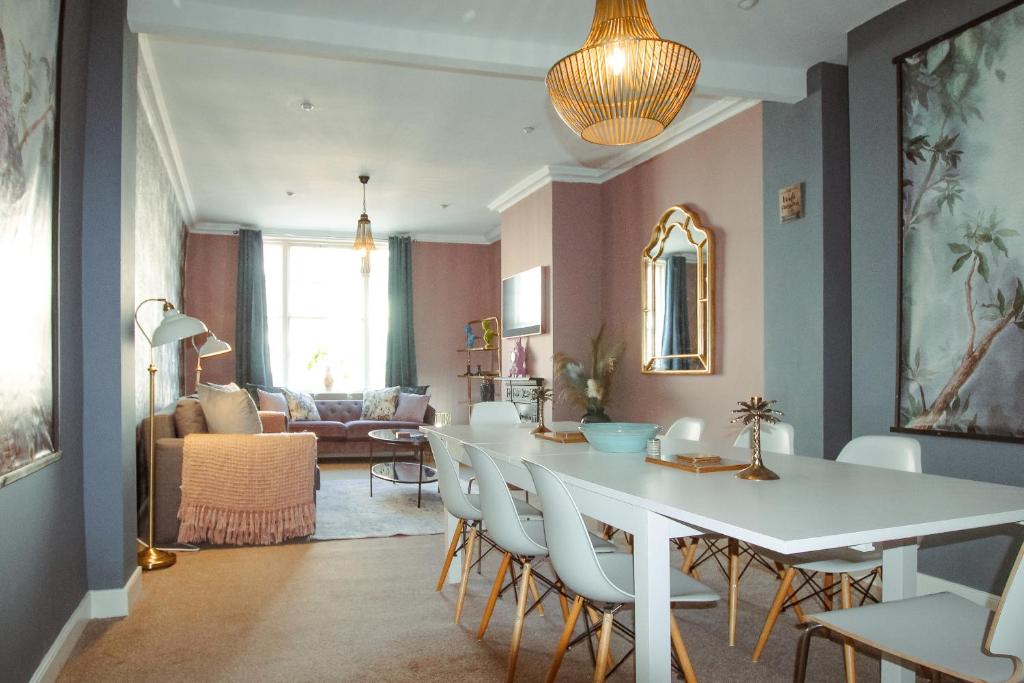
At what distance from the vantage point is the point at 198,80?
4.54 meters

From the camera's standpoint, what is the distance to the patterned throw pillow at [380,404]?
28.6 ft

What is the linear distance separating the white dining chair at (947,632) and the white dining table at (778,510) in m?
0.20

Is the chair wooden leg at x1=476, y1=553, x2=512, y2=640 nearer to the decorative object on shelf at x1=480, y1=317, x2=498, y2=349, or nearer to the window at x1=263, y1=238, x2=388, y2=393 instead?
the decorative object on shelf at x1=480, y1=317, x2=498, y2=349

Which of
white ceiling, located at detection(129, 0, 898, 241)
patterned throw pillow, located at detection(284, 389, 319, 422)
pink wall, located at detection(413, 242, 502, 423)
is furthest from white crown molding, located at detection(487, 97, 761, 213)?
patterned throw pillow, located at detection(284, 389, 319, 422)

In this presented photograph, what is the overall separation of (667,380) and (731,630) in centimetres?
303

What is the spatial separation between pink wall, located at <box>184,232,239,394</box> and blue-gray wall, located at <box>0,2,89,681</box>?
20.2ft

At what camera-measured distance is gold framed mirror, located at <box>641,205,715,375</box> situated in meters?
5.19

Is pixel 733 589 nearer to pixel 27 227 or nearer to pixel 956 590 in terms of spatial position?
pixel 956 590

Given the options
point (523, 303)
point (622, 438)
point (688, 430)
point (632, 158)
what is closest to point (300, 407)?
point (523, 303)

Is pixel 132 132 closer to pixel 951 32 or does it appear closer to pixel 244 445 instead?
pixel 244 445

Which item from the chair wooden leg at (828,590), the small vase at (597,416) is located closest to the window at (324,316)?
the small vase at (597,416)

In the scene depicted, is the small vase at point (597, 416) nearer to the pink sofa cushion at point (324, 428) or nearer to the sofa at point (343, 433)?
the sofa at point (343, 433)

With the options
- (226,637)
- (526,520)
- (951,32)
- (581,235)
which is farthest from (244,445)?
(951,32)

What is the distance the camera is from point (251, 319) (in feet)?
29.2
